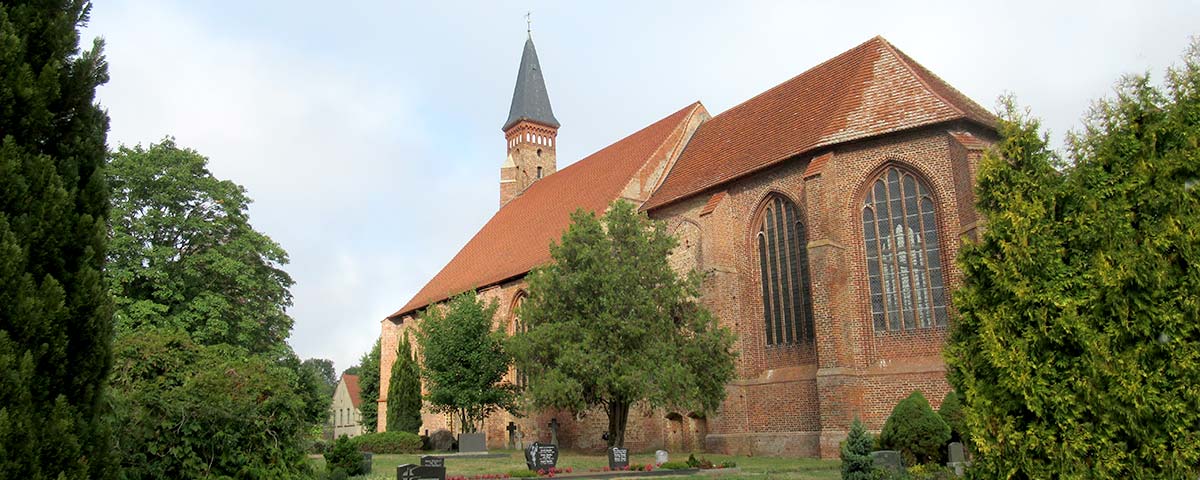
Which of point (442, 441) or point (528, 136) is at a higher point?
point (528, 136)

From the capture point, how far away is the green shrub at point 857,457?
42.7ft

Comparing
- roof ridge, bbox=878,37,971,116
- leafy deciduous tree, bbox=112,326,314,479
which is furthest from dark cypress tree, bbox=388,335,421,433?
leafy deciduous tree, bbox=112,326,314,479

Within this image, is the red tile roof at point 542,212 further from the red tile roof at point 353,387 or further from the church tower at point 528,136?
the red tile roof at point 353,387

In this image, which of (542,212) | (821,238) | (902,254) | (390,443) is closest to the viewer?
(902,254)

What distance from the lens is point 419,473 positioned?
1409cm

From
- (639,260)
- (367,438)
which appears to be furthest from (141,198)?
(639,260)

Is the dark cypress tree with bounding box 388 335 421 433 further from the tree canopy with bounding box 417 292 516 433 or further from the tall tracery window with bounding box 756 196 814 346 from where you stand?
the tall tracery window with bounding box 756 196 814 346

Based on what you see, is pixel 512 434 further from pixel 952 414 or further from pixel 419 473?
pixel 952 414

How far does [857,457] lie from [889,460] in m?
1.59

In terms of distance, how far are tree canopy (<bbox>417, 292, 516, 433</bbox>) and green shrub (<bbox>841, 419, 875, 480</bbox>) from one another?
46.4 feet

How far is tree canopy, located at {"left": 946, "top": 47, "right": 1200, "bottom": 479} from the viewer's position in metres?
7.73

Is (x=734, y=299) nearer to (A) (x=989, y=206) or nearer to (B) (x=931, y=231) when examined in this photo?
(B) (x=931, y=231)

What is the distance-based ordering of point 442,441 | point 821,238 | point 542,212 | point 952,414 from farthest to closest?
1. point 542,212
2. point 442,441
3. point 821,238
4. point 952,414

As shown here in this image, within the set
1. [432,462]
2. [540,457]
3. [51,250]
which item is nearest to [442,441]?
[540,457]
